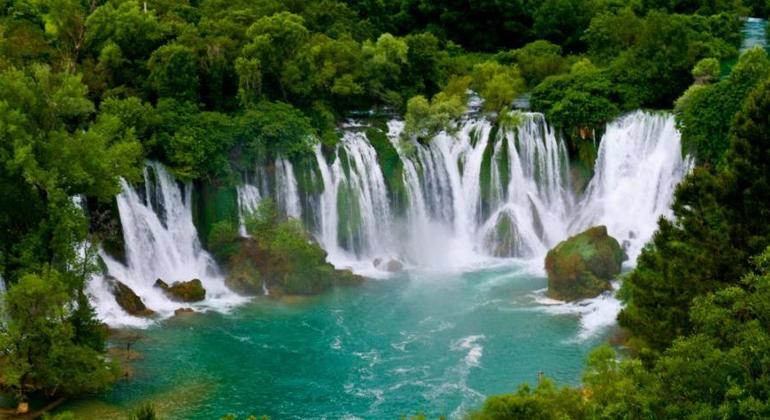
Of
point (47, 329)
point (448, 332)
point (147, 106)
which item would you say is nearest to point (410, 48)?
point (147, 106)

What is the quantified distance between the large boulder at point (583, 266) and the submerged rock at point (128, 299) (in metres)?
14.8

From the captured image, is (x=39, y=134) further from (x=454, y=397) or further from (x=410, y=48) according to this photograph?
(x=410, y=48)

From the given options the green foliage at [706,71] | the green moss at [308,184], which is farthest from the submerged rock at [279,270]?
the green foliage at [706,71]

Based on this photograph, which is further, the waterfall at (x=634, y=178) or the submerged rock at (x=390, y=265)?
the waterfall at (x=634, y=178)


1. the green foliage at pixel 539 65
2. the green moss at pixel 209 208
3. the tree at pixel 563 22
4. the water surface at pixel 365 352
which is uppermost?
the tree at pixel 563 22

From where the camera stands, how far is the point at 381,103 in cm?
4928

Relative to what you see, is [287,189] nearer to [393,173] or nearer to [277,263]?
[277,263]

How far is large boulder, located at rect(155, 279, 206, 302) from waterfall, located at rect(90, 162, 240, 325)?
23 centimetres

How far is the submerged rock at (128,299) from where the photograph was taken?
36.5 metres

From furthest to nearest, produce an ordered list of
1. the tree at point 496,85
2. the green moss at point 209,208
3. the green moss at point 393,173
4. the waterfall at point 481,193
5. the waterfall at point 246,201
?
1. the tree at point 496,85
2. the green moss at point 393,173
3. the waterfall at point 481,193
4. the waterfall at point 246,201
5. the green moss at point 209,208

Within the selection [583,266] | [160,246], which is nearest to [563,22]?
[583,266]

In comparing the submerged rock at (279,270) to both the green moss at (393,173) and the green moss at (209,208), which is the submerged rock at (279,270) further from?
the green moss at (393,173)

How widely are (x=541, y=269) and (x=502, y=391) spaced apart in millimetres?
11928

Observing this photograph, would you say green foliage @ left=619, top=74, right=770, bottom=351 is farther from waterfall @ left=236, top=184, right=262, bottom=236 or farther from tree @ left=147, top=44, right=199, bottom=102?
tree @ left=147, top=44, right=199, bottom=102
